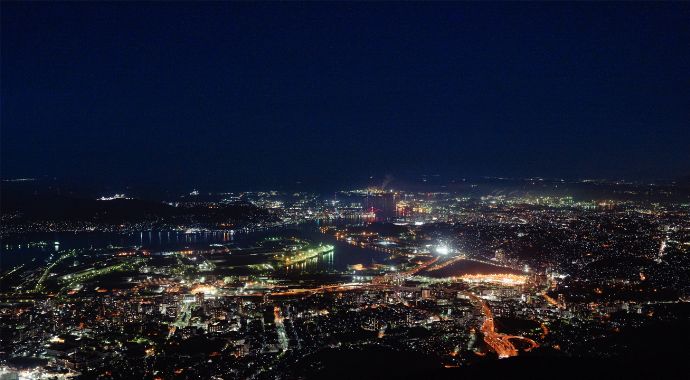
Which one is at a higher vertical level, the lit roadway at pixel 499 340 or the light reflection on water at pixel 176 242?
the lit roadway at pixel 499 340

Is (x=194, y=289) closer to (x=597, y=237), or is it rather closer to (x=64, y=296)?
(x=64, y=296)

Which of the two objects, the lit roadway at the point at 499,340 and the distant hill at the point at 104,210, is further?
the distant hill at the point at 104,210

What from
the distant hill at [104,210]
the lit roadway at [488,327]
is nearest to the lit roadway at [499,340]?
the lit roadway at [488,327]

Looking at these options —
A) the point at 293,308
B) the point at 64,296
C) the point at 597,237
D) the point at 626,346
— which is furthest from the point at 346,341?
the point at 597,237

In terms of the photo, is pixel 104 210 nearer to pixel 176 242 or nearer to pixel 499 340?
pixel 176 242

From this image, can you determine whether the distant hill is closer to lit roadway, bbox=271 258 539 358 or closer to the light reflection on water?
the light reflection on water

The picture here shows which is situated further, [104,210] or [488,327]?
[104,210]

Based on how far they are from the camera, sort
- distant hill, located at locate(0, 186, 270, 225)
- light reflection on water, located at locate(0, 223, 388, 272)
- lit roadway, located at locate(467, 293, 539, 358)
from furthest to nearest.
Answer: distant hill, located at locate(0, 186, 270, 225) < light reflection on water, located at locate(0, 223, 388, 272) < lit roadway, located at locate(467, 293, 539, 358)

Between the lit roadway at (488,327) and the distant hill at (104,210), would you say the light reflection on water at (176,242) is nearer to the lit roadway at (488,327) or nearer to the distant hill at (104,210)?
the distant hill at (104,210)

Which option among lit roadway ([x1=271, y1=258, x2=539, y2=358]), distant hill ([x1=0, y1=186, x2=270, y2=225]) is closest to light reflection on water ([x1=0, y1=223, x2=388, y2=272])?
distant hill ([x1=0, y1=186, x2=270, y2=225])

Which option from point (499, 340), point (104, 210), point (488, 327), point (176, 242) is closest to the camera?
point (499, 340)

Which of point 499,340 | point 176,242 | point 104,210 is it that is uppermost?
point 104,210

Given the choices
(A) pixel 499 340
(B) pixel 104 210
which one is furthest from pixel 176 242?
(A) pixel 499 340
